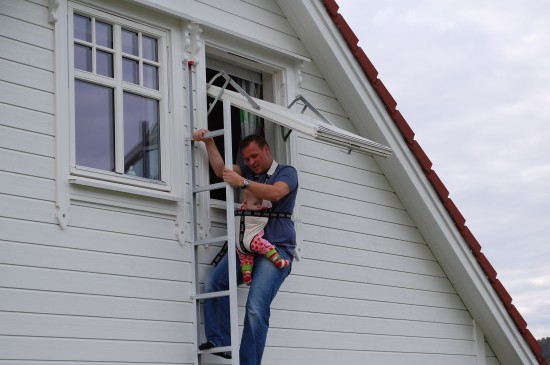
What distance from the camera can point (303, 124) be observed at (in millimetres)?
8445

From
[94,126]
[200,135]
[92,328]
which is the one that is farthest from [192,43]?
[92,328]

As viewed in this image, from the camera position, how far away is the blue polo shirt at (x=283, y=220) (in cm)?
869

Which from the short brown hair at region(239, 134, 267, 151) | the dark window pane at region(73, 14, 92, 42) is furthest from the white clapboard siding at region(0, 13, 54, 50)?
the short brown hair at region(239, 134, 267, 151)

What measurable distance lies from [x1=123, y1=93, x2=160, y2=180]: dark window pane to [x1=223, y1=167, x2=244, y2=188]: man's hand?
629 millimetres

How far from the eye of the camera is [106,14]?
333 inches

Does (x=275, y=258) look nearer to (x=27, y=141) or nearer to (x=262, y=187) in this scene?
(x=262, y=187)

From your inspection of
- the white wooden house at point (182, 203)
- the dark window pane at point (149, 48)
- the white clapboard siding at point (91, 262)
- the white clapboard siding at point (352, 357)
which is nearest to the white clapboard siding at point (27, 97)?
the white wooden house at point (182, 203)

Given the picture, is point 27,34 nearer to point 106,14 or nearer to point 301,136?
point 106,14

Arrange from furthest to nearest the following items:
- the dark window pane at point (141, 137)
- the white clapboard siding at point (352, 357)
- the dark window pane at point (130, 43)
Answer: the white clapboard siding at point (352, 357) < the dark window pane at point (130, 43) < the dark window pane at point (141, 137)

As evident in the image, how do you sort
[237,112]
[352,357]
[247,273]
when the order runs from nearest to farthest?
[247,273]
[237,112]
[352,357]

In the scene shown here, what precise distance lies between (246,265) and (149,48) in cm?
198

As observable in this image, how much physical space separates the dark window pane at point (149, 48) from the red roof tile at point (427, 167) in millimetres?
1887

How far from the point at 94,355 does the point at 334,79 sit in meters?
4.05

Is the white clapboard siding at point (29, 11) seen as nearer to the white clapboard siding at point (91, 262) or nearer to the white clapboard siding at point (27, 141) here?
the white clapboard siding at point (27, 141)
